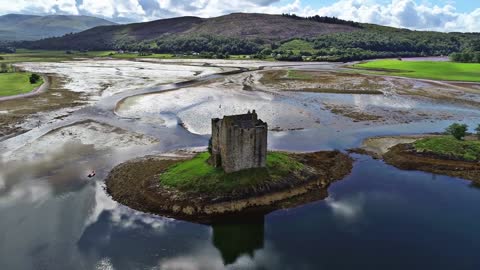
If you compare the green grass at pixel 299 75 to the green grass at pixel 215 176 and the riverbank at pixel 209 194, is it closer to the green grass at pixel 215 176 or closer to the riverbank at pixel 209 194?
the riverbank at pixel 209 194

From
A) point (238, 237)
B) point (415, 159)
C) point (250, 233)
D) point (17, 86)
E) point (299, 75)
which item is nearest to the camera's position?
point (238, 237)

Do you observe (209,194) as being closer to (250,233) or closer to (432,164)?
(250,233)

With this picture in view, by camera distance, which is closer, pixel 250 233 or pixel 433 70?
pixel 250 233

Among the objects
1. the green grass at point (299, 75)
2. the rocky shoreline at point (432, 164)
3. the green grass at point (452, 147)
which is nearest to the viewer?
the rocky shoreline at point (432, 164)

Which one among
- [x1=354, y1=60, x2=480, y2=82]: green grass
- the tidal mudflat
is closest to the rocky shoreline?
the tidal mudflat

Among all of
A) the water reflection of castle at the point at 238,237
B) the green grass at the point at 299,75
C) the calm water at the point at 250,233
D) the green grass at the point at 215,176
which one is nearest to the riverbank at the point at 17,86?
the calm water at the point at 250,233

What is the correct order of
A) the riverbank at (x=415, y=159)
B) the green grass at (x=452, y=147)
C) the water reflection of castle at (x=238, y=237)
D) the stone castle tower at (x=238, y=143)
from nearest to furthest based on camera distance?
1. the water reflection of castle at (x=238, y=237)
2. the stone castle tower at (x=238, y=143)
3. the riverbank at (x=415, y=159)
4. the green grass at (x=452, y=147)

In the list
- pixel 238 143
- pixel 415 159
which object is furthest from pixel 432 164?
pixel 238 143
